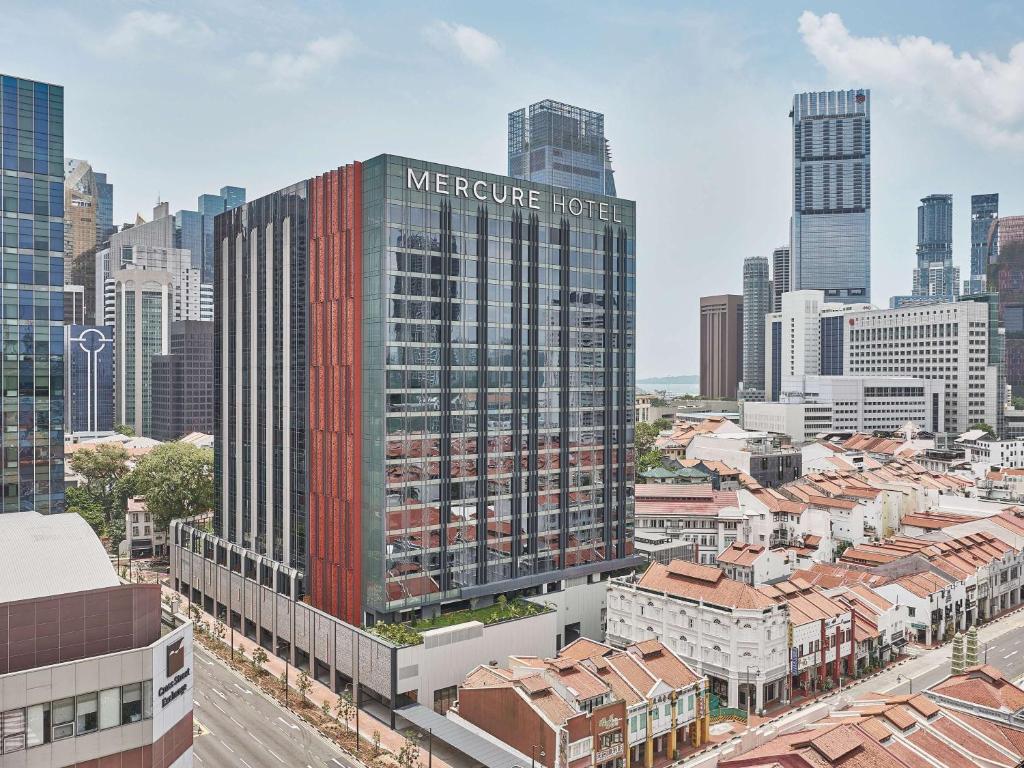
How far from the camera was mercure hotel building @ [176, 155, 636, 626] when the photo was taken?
100 meters

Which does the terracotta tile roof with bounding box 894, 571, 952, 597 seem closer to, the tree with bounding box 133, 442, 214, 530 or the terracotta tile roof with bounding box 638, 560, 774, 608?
the terracotta tile roof with bounding box 638, 560, 774, 608

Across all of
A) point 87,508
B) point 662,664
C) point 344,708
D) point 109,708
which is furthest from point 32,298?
point 662,664

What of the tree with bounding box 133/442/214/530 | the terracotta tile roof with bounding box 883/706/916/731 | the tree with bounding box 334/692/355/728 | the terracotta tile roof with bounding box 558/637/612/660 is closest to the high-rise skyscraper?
the tree with bounding box 133/442/214/530

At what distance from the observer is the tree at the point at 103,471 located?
610 feet

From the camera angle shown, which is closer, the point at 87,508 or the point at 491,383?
the point at 491,383

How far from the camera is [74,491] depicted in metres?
175

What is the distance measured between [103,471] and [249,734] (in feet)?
397

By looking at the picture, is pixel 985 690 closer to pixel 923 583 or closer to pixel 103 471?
pixel 923 583

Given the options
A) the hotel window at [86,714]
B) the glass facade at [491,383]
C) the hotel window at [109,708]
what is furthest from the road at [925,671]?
the hotel window at [86,714]

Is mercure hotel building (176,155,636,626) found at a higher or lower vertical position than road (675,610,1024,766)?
higher

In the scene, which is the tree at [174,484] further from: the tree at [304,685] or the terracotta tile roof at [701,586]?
the terracotta tile roof at [701,586]

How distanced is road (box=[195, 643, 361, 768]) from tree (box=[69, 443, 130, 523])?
321ft

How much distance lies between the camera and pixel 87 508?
549 feet

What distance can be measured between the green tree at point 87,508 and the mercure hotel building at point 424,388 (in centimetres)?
4913
